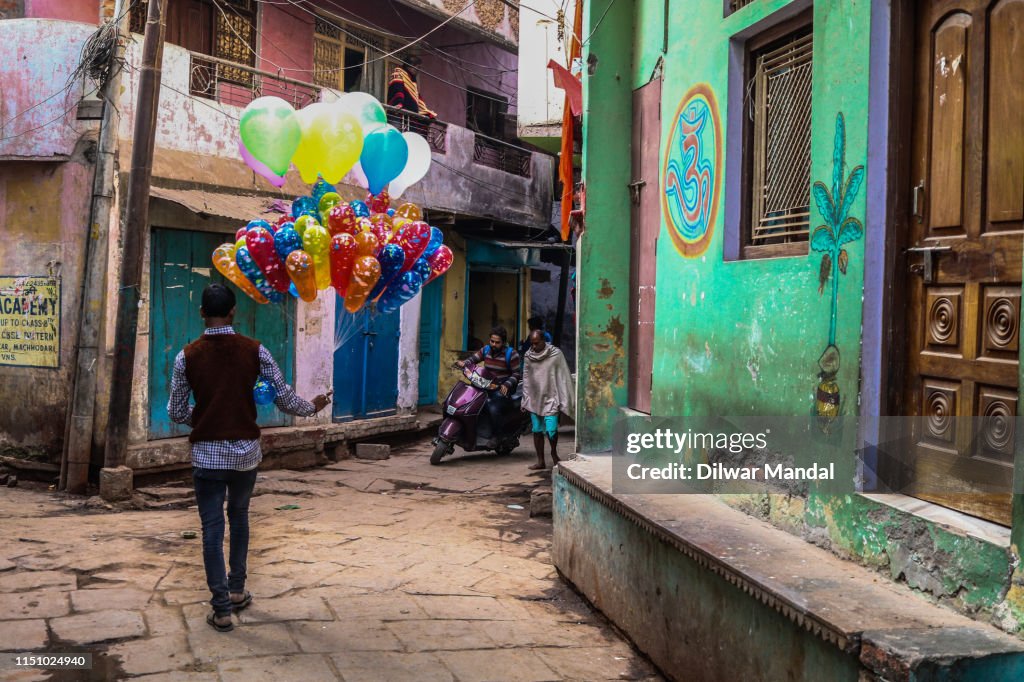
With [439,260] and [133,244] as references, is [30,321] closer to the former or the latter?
[133,244]

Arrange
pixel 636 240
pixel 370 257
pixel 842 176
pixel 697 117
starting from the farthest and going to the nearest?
pixel 370 257 → pixel 636 240 → pixel 697 117 → pixel 842 176

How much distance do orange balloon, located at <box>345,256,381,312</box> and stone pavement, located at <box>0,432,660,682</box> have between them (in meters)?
1.81

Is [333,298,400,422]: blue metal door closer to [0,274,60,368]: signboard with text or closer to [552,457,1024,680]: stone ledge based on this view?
[0,274,60,368]: signboard with text

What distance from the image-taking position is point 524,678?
444cm

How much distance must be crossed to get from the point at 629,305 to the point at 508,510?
2.43m

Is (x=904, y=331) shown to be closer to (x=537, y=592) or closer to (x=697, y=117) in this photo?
(x=697, y=117)

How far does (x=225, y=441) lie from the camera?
4766 millimetres

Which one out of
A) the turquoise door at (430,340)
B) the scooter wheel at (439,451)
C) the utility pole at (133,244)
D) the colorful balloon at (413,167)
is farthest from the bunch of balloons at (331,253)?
the turquoise door at (430,340)

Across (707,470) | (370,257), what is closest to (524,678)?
(707,470)

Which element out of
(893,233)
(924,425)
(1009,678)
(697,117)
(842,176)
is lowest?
(1009,678)

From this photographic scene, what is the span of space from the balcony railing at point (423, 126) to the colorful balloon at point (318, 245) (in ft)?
17.8

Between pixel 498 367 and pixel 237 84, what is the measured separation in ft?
13.9

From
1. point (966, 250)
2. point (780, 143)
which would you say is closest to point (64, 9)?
point (780, 143)

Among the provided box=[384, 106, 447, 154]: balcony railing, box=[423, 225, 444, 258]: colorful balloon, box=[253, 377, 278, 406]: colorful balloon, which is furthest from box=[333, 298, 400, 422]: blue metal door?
box=[253, 377, 278, 406]: colorful balloon
